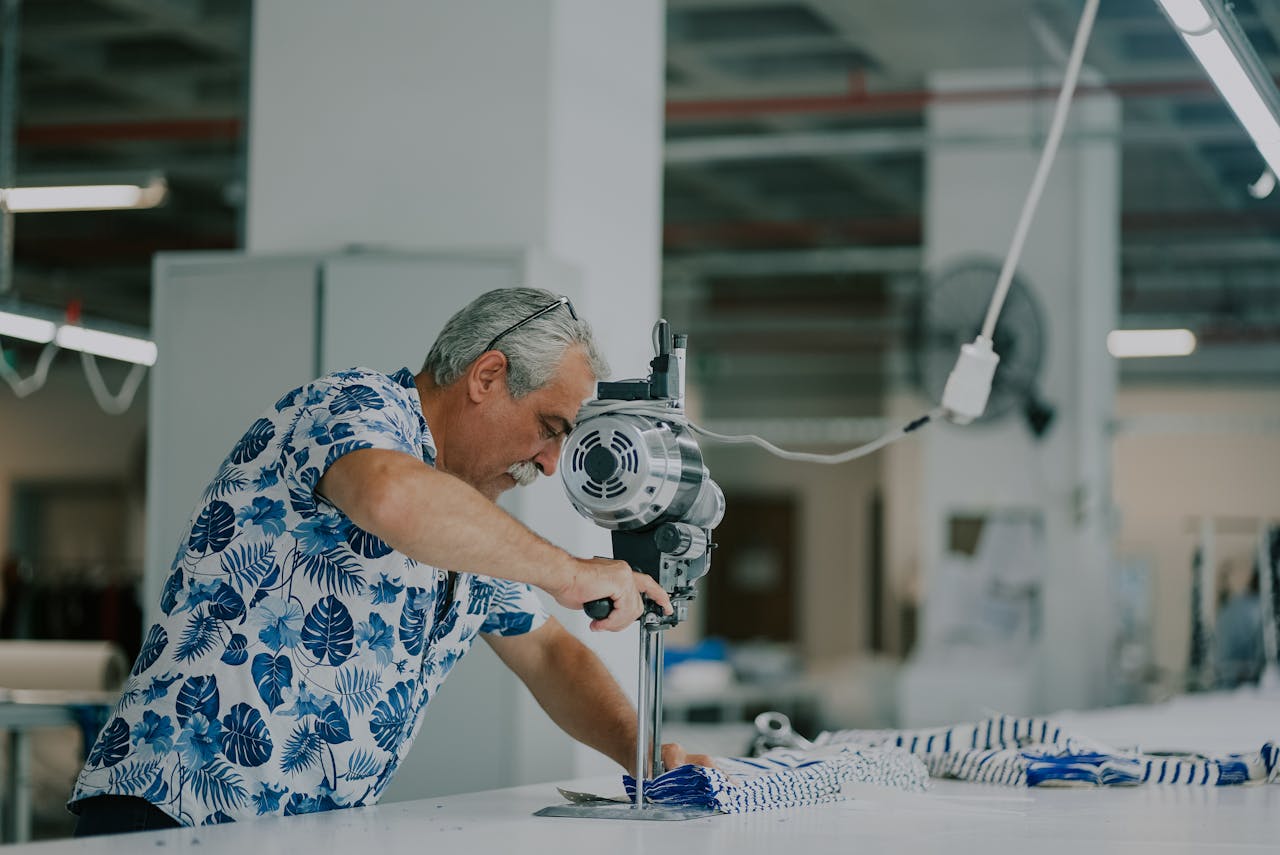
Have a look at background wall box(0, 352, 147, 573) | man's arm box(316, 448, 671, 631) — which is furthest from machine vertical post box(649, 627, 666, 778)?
background wall box(0, 352, 147, 573)

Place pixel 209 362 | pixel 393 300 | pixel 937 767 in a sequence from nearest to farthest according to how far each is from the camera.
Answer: pixel 937 767 → pixel 393 300 → pixel 209 362

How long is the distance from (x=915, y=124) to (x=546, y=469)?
7408mm

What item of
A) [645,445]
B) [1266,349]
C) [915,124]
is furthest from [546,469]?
[1266,349]

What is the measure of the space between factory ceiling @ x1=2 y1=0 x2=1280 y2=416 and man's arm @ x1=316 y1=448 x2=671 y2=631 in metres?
2.05

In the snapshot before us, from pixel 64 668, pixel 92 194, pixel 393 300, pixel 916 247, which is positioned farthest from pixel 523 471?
pixel 916 247

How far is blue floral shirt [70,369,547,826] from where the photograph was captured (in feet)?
6.58

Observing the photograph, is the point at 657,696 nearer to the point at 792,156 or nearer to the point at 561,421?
the point at 561,421

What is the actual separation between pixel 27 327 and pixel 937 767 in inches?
203

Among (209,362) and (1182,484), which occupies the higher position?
(209,362)

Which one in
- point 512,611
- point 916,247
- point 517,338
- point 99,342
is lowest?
point 512,611

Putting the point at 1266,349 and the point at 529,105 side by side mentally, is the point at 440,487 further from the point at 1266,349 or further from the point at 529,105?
the point at 1266,349

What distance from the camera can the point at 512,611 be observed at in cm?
247

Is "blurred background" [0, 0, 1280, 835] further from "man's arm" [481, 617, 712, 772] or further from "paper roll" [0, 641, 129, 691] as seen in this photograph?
"man's arm" [481, 617, 712, 772]

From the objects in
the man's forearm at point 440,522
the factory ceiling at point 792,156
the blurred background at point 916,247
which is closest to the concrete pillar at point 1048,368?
the blurred background at point 916,247
